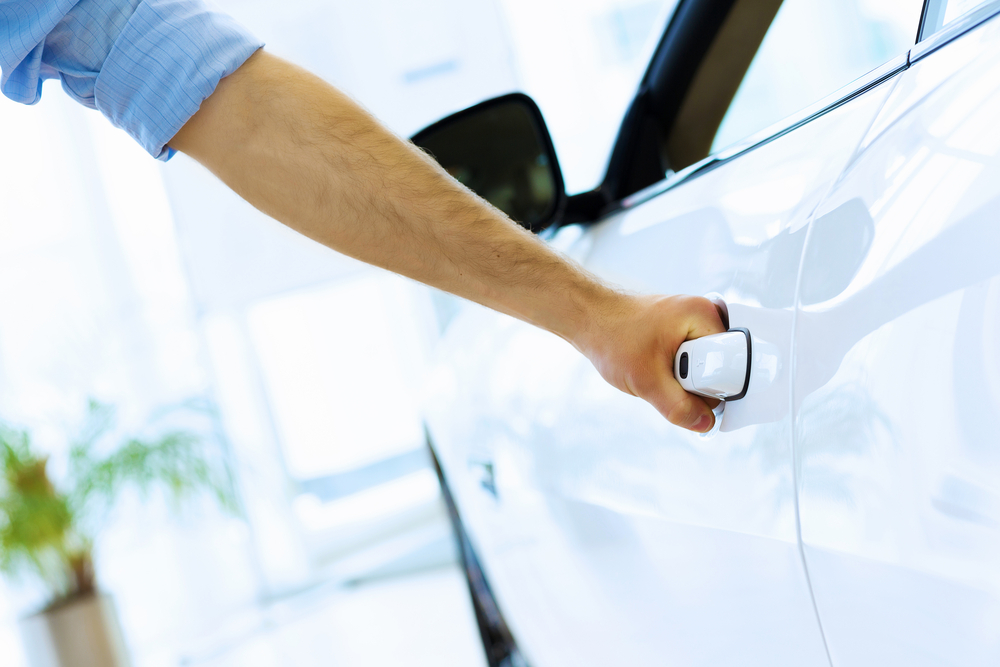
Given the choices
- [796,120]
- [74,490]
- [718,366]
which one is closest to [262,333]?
[74,490]

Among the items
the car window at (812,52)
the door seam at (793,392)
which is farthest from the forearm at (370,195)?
the car window at (812,52)

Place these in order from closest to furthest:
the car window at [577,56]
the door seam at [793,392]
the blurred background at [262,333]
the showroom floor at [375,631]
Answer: the door seam at [793,392] → the showroom floor at [375,631] → the car window at [577,56] → the blurred background at [262,333]

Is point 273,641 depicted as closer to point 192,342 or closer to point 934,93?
point 192,342

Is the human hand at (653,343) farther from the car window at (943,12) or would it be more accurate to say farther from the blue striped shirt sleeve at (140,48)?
the blue striped shirt sleeve at (140,48)

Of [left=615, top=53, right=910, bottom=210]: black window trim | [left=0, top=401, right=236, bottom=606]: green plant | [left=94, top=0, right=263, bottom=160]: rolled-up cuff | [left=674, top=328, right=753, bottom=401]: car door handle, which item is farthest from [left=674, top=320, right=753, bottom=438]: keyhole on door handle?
[left=0, top=401, right=236, bottom=606]: green plant

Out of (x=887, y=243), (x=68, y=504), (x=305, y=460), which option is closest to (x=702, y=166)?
(x=887, y=243)

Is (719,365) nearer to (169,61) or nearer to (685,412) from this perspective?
(685,412)

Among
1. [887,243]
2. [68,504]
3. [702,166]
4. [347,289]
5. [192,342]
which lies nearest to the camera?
[887,243]

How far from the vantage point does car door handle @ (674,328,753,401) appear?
2.06 feet

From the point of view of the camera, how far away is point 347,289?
4992mm

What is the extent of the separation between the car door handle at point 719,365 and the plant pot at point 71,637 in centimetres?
314

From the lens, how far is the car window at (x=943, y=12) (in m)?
0.59

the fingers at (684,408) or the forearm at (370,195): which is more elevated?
the forearm at (370,195)

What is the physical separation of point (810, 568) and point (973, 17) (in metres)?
0.39
